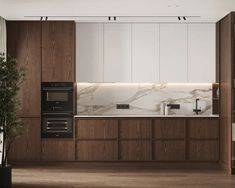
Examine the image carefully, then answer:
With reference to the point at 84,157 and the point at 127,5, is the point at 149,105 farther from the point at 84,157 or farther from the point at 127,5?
the point at 127,5

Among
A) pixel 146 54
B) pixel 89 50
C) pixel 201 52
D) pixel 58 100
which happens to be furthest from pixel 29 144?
pixel 201 52

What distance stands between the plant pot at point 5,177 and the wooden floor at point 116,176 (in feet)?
0.93

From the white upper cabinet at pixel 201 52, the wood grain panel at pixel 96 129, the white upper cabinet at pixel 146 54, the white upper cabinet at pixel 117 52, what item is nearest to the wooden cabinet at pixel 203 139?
the white upper cabinet at pixel 201 52

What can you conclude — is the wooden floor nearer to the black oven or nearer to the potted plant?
the potted plant

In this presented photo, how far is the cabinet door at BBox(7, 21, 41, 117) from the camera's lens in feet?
28.3

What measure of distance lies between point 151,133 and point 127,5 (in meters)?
2.42

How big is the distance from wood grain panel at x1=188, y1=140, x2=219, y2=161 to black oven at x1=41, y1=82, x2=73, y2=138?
212cm

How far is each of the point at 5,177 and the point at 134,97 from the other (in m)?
3.39

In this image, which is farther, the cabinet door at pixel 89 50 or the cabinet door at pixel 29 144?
the cabinet door at pixel 89 50

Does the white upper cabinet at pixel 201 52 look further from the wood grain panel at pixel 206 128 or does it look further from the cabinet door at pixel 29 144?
the cabinet door at pixel 29 144

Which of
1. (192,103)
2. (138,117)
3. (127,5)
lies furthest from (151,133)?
(127,5)

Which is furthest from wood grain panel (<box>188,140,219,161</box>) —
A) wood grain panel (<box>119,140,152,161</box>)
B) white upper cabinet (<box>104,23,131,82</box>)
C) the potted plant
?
the potted plant

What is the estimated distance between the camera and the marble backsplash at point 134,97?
30.0ft

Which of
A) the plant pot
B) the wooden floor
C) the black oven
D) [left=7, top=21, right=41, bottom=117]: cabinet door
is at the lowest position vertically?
the wooden floor
